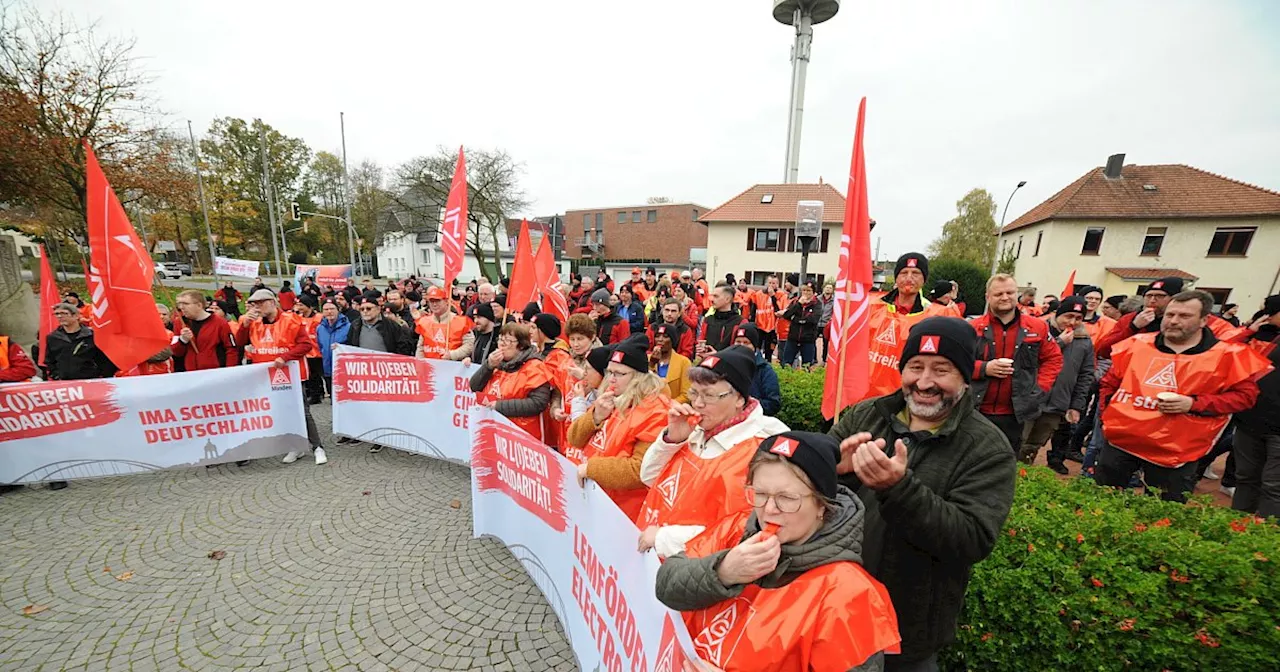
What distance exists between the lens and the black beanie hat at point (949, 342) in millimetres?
1854

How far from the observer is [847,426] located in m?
2.25

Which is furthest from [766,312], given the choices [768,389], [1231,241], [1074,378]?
[1231,241]

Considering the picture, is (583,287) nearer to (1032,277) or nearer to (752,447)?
(752,447)

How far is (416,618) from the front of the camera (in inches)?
136

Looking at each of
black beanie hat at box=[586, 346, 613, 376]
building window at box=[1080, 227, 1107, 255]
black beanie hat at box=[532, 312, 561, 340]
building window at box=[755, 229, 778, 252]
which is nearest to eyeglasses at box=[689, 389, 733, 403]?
black beanie hat at box=[586, 346, 613, 376]

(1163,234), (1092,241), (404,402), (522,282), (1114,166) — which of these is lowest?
(404,402)

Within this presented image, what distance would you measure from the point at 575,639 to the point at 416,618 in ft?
4.32

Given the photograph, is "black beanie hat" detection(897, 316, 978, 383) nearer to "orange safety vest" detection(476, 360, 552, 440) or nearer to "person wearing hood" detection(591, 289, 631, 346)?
"orange safety vest" detection(476, 360, 552, 440)

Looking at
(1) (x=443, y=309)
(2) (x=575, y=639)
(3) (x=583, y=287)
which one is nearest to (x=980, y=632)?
(2) (x=575, y=639)

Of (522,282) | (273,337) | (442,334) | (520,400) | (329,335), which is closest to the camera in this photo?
(520,400)

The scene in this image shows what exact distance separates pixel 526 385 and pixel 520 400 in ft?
0.51

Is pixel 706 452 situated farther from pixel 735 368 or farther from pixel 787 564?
pixel 787 564

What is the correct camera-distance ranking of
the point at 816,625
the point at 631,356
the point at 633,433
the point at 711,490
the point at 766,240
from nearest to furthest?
the point at 816,625
the point at 711,490
the point at 633,433
the point at 631,356
the point at 766,240

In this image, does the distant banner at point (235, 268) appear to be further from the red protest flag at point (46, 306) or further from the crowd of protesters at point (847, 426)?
the crowd of protesters at point (847, 426)
